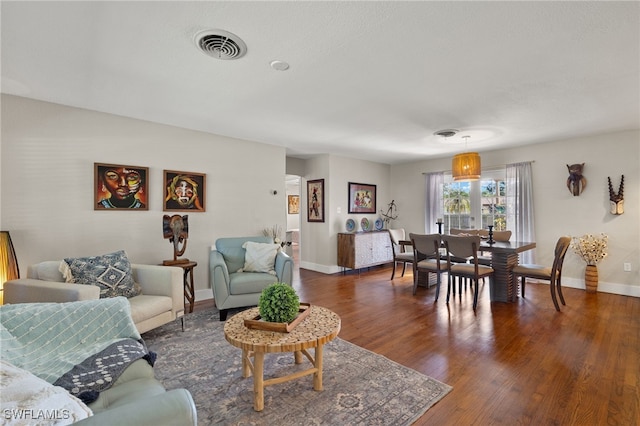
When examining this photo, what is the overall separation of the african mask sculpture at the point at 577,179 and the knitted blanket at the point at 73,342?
5.88 meters

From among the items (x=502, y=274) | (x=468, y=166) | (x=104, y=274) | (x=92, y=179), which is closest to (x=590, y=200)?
(x=502, y=274)

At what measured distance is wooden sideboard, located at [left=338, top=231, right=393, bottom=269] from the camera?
224 inches

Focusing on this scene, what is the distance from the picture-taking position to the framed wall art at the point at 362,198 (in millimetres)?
6324

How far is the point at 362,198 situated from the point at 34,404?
606 centimetres

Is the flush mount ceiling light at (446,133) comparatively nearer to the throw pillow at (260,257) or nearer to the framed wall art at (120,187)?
the throw pillow at (260,257)

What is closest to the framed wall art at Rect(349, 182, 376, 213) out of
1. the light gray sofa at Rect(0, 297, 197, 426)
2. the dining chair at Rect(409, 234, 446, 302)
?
the dining chair at Rect(409, 234, 446, 302)

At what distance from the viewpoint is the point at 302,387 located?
2039 mm

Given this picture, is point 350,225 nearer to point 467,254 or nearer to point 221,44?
point 467,254

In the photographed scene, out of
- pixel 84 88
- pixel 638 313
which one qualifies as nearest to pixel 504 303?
pixel 638 313

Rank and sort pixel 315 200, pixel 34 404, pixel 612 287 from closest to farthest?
pixel 34 404
pixel 612 287
pixel 315 200

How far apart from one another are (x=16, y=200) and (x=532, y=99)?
17.3 feet

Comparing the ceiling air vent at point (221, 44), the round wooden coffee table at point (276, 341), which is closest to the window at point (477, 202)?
the round wooden coffee table at point (276, 341)

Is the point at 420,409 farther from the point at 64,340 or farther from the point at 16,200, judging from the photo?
the point at 16,200

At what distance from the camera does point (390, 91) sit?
283 cm
